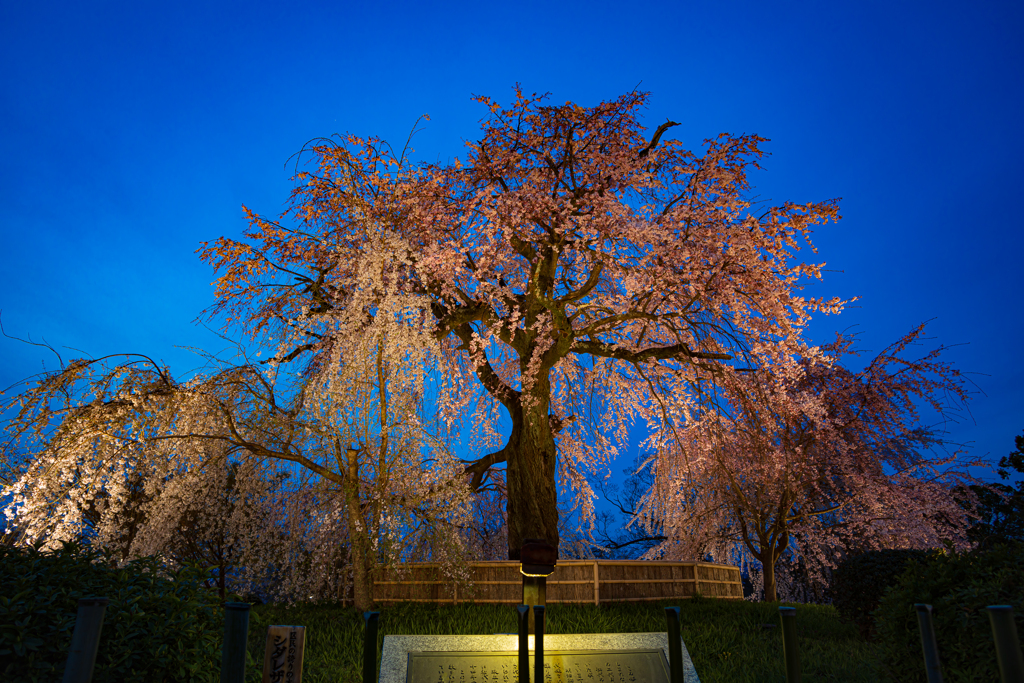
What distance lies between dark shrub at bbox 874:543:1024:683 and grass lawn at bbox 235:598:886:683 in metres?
0.55

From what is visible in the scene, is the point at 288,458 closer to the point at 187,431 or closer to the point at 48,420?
the point at 187,431

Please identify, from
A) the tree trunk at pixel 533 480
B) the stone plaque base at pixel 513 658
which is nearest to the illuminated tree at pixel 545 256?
the tree trunk at pixel 533 480

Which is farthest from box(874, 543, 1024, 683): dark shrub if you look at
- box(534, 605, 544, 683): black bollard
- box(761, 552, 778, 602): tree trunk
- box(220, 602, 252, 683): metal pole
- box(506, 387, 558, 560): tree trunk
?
box(761, 552, 778, 602): tree trunk

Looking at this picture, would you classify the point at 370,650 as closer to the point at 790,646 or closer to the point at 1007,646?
the point at 790,646

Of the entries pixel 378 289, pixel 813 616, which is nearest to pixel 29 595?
pixel 378 289

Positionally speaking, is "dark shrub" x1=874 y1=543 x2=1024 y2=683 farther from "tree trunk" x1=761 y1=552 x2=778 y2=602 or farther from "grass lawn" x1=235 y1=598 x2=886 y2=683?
"tree trunk" x1=761 y1=552 x2=778 y2=602

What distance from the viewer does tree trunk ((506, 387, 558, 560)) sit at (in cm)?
955

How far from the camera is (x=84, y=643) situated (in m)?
2.68

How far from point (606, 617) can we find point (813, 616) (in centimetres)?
469

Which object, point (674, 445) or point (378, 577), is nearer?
point (378, 577)

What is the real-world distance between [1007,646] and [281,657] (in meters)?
3.71

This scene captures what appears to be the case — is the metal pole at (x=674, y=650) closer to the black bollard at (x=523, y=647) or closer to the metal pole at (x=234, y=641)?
the black bollard at (x=523, y=647)

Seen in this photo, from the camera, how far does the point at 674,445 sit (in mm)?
13516

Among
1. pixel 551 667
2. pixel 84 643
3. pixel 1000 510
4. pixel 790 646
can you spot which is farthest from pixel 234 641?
pixel 1000 510
